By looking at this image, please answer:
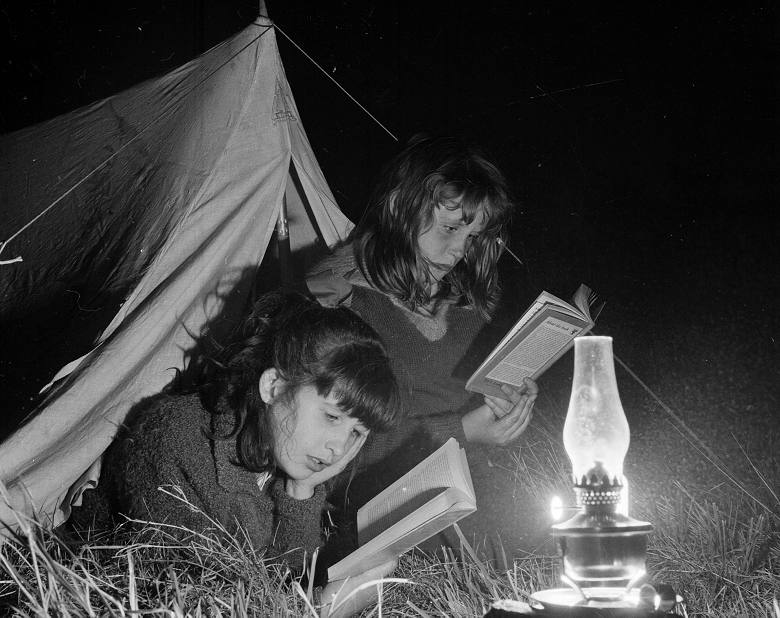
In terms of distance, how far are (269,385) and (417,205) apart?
0.53 m

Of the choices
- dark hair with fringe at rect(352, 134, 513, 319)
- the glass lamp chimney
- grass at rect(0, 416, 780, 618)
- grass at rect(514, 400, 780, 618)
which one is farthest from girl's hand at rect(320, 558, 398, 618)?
dark hair with fringe at rect(352, 134, 513, 319)

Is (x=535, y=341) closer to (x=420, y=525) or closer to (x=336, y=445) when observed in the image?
(x=336, y=445)

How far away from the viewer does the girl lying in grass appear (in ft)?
4.03

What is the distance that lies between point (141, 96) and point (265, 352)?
3.46 feet

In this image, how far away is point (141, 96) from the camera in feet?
6.66

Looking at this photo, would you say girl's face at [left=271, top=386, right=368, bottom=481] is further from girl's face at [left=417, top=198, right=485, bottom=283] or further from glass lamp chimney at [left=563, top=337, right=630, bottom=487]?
glass lamp chimney at [left=563, top=337, right=630, bottom=487]

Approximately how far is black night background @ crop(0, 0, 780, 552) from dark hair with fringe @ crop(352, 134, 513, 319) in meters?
0.29

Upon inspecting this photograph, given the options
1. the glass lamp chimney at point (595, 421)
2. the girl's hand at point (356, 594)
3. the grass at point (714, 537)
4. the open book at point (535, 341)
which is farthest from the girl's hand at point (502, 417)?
the glass lamp chimney at point (595, 421)

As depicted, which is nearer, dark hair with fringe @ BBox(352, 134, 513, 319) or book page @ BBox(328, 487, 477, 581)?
book page @ BBox(328, 487, 477, 581)

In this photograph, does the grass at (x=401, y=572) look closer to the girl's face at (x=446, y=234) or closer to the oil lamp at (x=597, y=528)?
the oil lamp at (x=597, y=528)

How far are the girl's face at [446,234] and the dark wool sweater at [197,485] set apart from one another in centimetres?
56

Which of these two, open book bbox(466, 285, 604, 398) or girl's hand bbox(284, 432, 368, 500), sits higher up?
open book bbox(466, 285, 604, 398)

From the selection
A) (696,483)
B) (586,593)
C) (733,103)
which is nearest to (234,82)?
(733,103)

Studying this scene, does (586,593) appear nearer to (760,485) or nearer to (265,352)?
(265,352)
